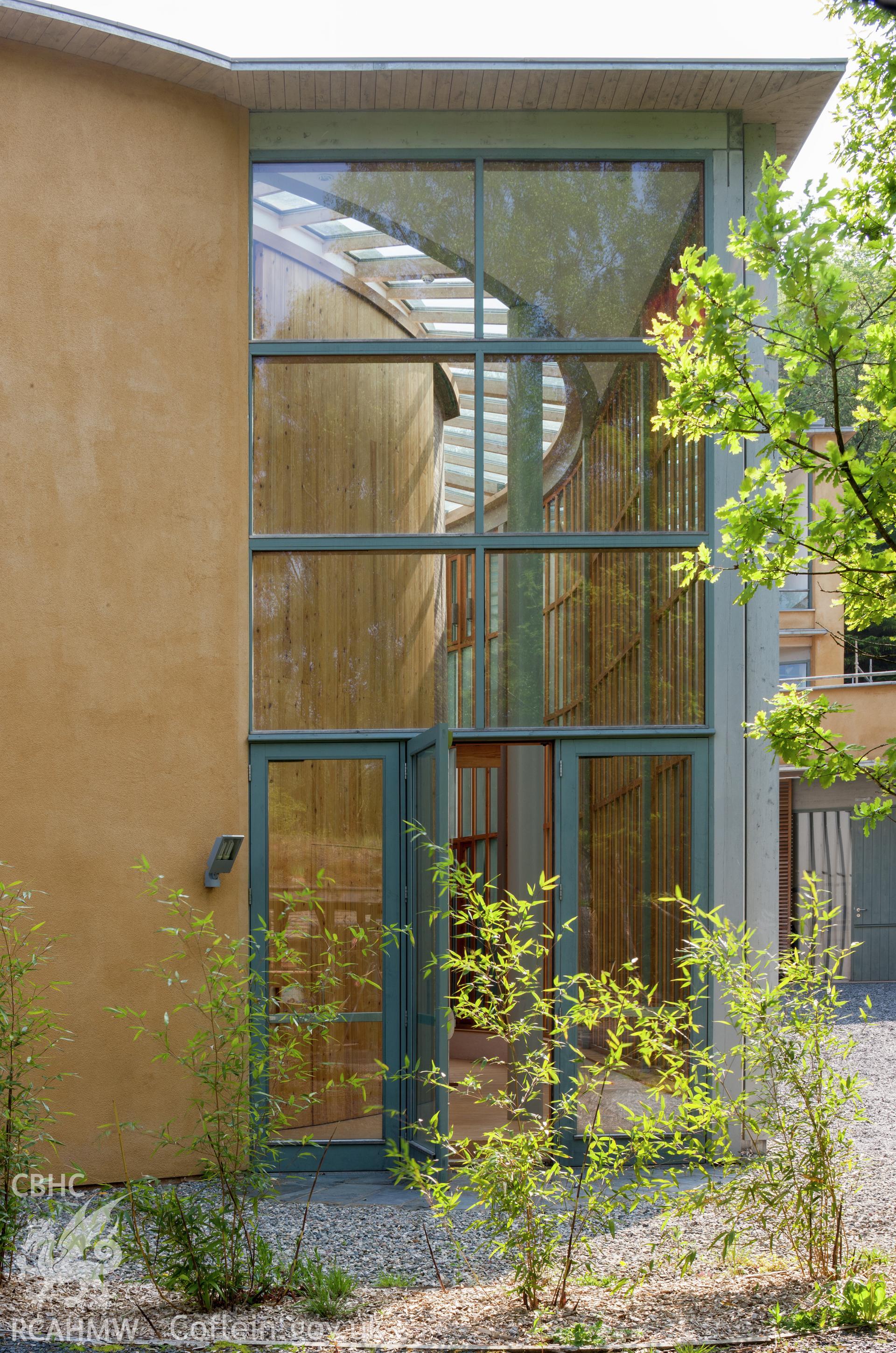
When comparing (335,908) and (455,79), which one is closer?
(455,79)

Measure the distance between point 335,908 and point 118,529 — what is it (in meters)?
2.34

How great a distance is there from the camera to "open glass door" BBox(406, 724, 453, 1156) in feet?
19.4

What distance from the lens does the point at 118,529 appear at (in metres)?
6.54

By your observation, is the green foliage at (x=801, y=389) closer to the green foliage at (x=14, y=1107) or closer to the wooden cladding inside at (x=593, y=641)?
the wooden cladding inside at (x=593, y=641)

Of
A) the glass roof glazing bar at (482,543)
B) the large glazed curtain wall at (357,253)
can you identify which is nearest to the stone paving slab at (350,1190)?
the glass roof glazing bar at (482,543)

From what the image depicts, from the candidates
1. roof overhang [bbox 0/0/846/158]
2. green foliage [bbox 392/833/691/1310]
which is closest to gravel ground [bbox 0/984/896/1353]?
green foliage [bbox 392/833/691/1310]

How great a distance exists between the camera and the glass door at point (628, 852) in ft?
21.7

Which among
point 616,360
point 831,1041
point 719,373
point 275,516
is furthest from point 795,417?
point 275,516

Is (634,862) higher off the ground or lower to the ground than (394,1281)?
higher

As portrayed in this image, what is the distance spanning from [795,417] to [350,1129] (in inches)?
175

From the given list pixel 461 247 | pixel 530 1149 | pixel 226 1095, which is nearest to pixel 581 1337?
pixel 530 1149

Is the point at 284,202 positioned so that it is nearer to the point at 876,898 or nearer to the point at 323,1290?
the point at 323,1290

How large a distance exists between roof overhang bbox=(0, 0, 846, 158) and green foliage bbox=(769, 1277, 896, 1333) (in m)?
5.75

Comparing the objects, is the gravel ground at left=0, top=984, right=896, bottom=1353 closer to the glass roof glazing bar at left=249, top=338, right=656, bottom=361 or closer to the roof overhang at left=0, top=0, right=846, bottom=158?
the glass roof glazing bar at left=249, top=338, right=656, bottom=361
